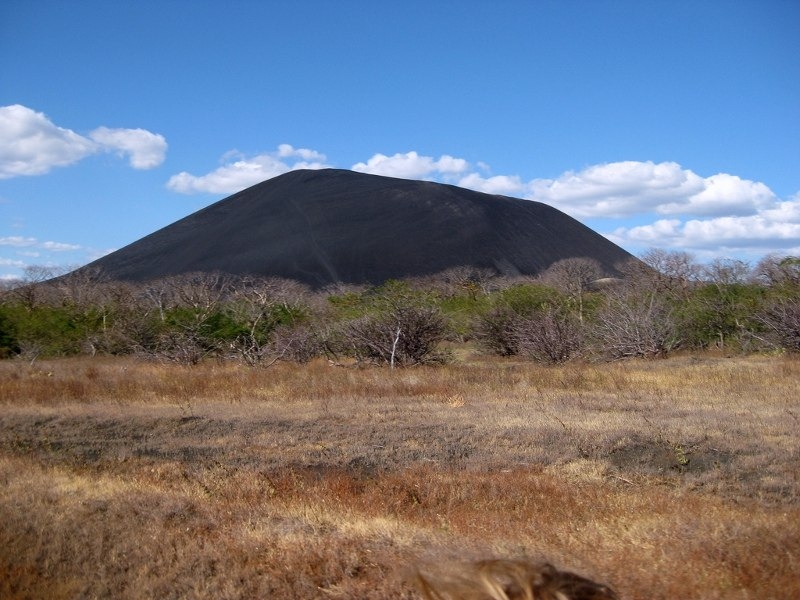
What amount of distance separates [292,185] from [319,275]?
36537 millimetres

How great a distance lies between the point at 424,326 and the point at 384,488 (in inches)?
590

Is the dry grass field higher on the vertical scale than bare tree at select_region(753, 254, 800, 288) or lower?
lower

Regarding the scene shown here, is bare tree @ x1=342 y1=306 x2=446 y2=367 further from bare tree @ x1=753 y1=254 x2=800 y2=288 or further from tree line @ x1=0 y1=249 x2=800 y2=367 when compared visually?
bare tree @ x1=753 y1=254 x2=800 y2=288

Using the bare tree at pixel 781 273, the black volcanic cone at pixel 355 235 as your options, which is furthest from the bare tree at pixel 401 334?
the black volcanic cone at pixel 355 235

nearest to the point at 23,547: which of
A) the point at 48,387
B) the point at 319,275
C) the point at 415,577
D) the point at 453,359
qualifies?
Result: the point at 415,577

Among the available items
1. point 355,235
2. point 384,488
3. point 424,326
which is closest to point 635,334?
point 424,326

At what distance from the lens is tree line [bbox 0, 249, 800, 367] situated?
22922 millimetres

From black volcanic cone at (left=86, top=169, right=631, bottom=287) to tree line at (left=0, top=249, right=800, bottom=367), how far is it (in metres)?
54.6

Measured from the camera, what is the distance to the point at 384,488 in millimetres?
7469

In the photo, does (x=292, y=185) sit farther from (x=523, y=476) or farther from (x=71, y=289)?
(x=523, y=476)

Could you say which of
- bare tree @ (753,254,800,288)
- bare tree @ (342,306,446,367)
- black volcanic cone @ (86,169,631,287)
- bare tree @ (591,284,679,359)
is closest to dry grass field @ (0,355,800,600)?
bare tree @ (342,306,446,367)

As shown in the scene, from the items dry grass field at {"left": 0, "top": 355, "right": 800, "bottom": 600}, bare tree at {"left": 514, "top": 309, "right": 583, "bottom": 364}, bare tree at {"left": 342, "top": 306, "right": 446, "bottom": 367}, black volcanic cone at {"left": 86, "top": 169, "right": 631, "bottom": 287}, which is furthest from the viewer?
black volcanic cone at {"left": 86, "top": 169, "right": 631, "bottom": 287}

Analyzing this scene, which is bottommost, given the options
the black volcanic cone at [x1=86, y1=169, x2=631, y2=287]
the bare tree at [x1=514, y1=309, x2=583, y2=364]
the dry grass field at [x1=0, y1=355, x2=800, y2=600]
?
the dry grass field at [x1=0, y1=355, x2=800, y2=600]

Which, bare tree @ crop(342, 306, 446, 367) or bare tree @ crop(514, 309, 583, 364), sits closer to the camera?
bare tree @ crop(342, 306, 446, 367)
